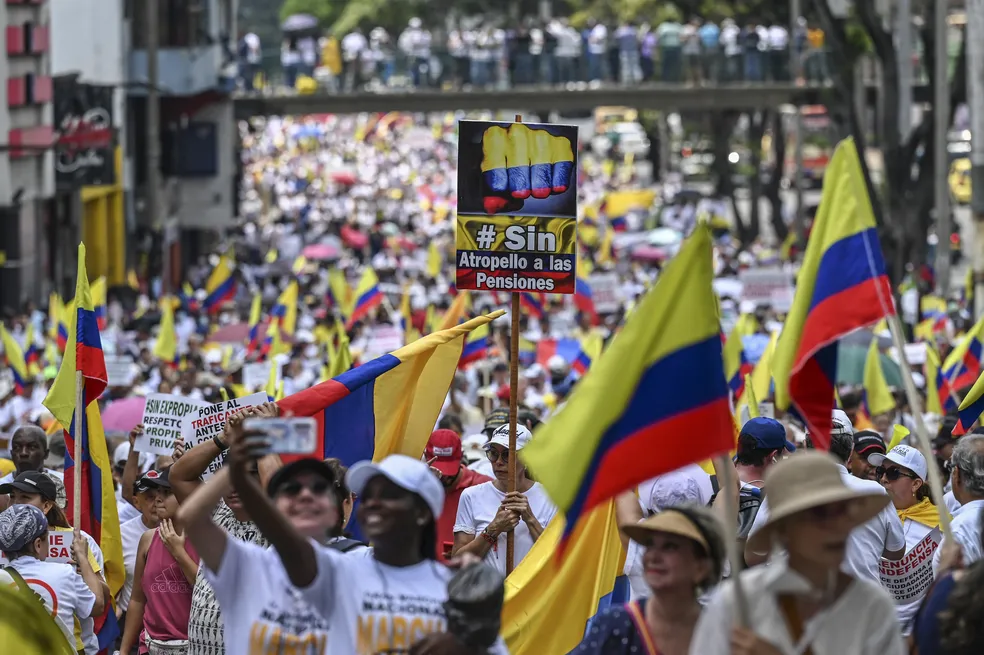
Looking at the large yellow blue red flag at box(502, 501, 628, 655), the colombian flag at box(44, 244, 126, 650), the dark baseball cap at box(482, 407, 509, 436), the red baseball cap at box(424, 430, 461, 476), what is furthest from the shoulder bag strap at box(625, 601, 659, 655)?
the dark baseball cap at box(482, 407, 509, 436)

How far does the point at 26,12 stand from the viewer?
95.1 ft

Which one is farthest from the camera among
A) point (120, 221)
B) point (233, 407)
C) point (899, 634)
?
point (120, 221)

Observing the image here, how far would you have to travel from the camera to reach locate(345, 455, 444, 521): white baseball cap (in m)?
4.82

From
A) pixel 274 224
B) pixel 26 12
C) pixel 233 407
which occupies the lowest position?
pixel 274 224

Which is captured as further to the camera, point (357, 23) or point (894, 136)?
point (357, 23)

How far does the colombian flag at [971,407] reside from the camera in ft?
28.5

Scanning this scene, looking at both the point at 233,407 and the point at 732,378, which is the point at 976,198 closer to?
the point at 732,378

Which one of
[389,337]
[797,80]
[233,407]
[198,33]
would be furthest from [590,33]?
[233,407]

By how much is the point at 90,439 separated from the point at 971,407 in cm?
410

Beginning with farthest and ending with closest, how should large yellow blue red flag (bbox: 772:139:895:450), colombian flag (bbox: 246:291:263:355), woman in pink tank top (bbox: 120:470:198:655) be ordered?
colombian flag (bbox: 246:291:263:355)
woman in pink tank top (bbox: 120:470:198:655)
large yellow blue red flag (bbox: 772:139:895:450)

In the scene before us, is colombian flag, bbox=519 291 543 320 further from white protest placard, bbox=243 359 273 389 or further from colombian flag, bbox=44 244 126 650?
colombian flag, bbox=44 244 126 650

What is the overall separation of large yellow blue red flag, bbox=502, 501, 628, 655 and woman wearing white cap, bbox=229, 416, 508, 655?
2.32 metres

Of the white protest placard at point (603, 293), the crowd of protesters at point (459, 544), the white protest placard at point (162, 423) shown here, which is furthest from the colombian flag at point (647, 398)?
the white protest placard at point (603, 293)

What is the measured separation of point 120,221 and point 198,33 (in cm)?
629
